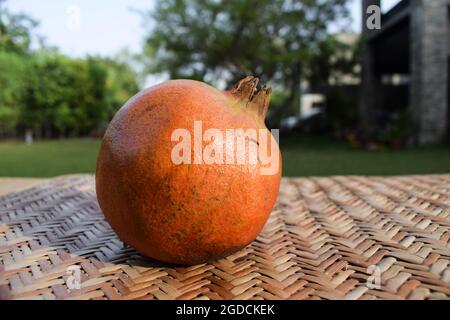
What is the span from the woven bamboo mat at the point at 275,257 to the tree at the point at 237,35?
1174 centimetres

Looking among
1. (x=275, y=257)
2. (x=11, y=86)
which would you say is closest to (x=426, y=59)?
(x=275, y=257)

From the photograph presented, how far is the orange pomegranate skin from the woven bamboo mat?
129 millimetres

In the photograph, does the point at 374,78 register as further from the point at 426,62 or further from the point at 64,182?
the point at 64,182

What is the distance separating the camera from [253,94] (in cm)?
161

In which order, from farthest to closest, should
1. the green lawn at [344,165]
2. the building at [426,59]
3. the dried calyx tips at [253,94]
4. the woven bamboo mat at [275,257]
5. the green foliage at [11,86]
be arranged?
1. the green foliage at [11,86]
2. the building at [426,59]
3. the green lawn at [344,165]
4. the dried calyx tips at [253,94]
5. the woven bamboo mat at [275,257]

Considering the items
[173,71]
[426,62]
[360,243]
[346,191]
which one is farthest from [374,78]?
[360,243]

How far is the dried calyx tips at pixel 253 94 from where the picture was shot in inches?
62.5

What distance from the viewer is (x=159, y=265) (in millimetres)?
1541

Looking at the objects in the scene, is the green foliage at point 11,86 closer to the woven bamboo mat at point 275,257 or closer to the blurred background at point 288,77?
the blurred background at point 288,77

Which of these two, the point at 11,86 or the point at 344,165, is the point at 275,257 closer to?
the point at 344,165

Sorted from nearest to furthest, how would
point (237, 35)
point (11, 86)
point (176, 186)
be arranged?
point (176, 186) < point (237, 35) < point (11, 86)

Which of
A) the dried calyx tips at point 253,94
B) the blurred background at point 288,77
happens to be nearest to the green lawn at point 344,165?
the blurred background at point 288,77

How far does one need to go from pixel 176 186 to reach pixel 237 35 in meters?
13.2

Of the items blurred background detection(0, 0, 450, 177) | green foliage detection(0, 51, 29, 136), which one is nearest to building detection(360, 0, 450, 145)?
blurred background detection(0, 0, 450, 177)
